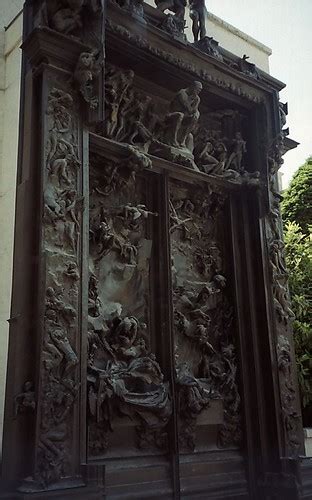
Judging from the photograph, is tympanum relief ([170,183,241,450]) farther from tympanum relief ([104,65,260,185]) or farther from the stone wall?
the stone wall

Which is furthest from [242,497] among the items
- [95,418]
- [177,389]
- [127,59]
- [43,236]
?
[127,59]

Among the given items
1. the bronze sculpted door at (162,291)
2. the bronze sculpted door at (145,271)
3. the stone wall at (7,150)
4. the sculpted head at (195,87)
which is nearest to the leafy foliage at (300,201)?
the bronze sculpted door at (145,271)

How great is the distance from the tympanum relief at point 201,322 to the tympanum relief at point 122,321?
0.29 metres

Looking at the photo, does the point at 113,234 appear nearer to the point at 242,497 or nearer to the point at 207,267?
the point at 207,267

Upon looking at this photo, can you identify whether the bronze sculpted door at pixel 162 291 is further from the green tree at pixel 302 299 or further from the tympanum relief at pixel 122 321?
the green tree at pixel 302 299

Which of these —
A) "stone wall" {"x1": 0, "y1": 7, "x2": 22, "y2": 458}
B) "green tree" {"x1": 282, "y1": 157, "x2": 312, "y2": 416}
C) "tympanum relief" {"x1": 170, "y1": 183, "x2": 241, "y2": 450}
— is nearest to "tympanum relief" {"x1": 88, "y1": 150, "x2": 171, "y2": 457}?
"tympanum relief" {"x1": 170, "y1": 183, "x2": 241, "y2": 450}

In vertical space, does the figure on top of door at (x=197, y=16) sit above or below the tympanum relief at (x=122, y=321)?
above

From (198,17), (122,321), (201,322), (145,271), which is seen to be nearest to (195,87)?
(198,17)

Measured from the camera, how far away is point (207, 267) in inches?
220

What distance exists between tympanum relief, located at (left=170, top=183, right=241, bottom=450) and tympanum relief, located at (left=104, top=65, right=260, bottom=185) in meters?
0.32

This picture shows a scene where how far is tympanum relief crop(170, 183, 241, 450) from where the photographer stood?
16.3 ft

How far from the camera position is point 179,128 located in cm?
554

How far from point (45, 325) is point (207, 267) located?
7.04ft

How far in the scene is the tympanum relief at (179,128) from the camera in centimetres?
513
